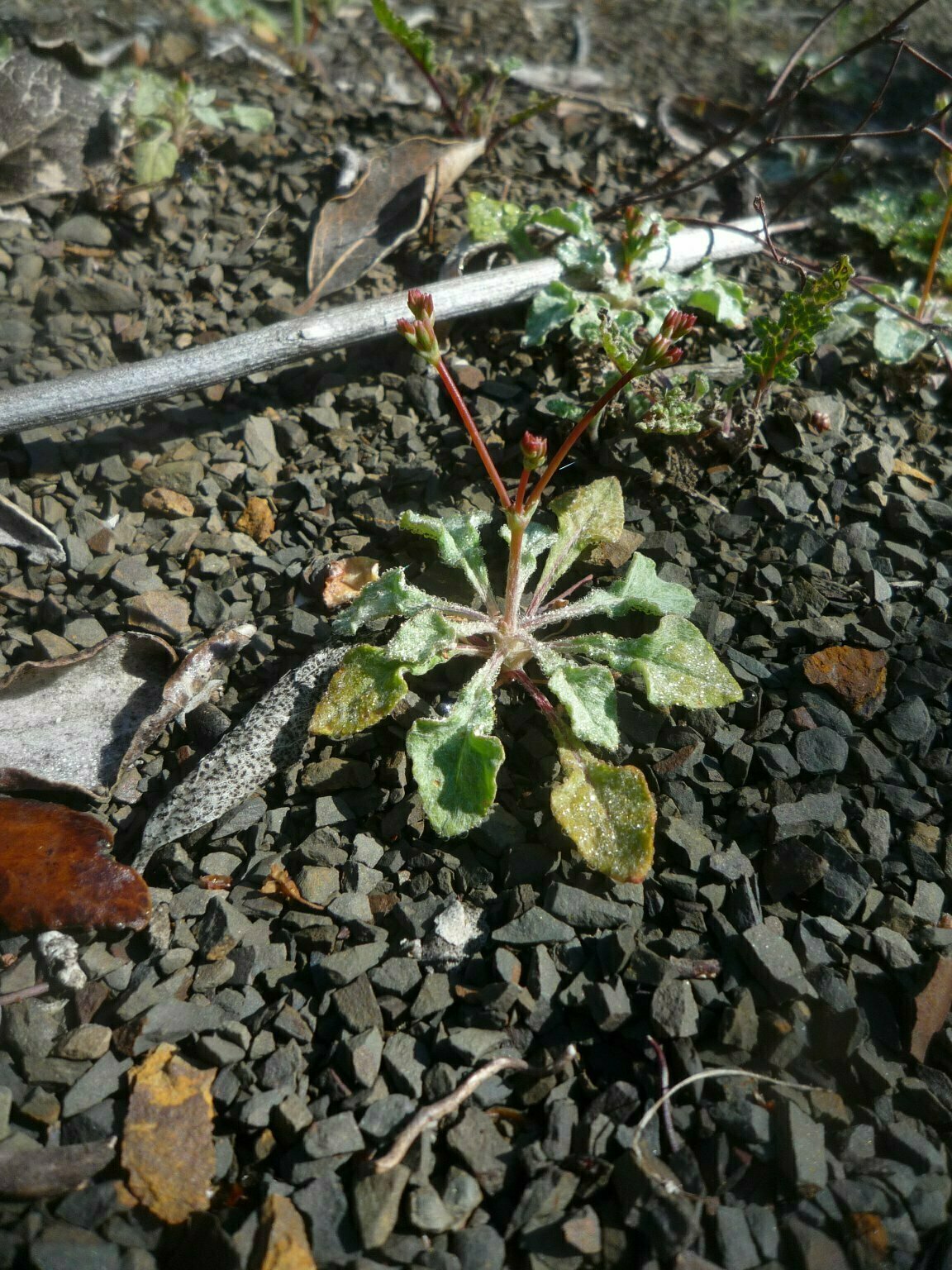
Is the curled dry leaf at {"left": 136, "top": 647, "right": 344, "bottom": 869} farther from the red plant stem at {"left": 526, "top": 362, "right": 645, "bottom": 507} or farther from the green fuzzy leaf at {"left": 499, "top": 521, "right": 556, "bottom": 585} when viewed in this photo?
the red plant stem at {"left": 526, "top": 362, "right": 645, "bottom": 507}

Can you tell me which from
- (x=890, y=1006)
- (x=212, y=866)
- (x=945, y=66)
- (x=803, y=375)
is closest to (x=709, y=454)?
(x=803, y=375)

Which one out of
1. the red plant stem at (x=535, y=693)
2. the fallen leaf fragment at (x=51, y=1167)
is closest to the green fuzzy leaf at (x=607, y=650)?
the red plant stem at (x=535, y=693)

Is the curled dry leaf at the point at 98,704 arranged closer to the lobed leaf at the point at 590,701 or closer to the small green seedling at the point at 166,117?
the lobed leaf at the point at 590,701

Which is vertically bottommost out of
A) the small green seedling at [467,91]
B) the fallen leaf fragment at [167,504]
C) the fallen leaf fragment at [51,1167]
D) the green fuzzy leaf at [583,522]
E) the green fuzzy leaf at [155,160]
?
the fallen leaf fragment at [51,1167]

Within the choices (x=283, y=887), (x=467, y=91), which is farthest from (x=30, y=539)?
(x=467, y=91)

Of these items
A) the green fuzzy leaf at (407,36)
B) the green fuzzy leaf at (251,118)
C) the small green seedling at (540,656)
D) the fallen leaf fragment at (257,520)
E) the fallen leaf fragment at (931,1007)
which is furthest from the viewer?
the green fuzzy leaf at (251,118)

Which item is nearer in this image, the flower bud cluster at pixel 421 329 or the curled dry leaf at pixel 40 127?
the flower bud cluster at pixel 421 329
